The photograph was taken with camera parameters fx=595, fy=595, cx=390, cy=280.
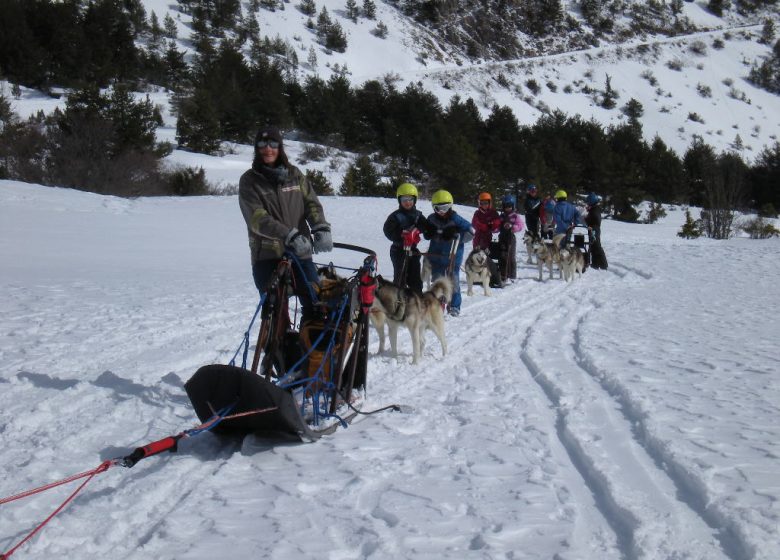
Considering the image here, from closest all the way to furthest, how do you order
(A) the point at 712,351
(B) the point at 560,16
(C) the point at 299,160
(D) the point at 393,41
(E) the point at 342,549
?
(E) the point at 342,549
(A) the point at 712,351
(C) the point at 299,160
(D) the point at 393,41
(B) the point at 560,16

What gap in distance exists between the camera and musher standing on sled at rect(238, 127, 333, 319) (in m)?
3.66

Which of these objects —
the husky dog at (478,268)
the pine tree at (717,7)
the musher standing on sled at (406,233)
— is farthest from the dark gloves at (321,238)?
the pine tree at (717,7)

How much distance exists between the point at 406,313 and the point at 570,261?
7192mm

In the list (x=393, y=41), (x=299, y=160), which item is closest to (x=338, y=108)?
(x=299, y=160)

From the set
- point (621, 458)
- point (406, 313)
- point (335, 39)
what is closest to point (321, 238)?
point (406, 313)

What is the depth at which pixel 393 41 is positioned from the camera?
51.7 m

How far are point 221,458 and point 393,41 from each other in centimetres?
5323

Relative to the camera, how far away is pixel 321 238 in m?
3.95

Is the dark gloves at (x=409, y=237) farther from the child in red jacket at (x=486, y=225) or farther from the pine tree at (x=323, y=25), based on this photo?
the pine tree at (x=323, y=25)

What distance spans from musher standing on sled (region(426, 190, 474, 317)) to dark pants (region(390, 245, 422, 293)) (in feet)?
0.98

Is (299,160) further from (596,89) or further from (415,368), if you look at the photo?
(596,89)

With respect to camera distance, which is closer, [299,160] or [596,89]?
[299,160]

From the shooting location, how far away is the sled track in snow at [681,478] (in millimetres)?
2299

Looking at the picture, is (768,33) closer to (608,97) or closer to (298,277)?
(608,97)
